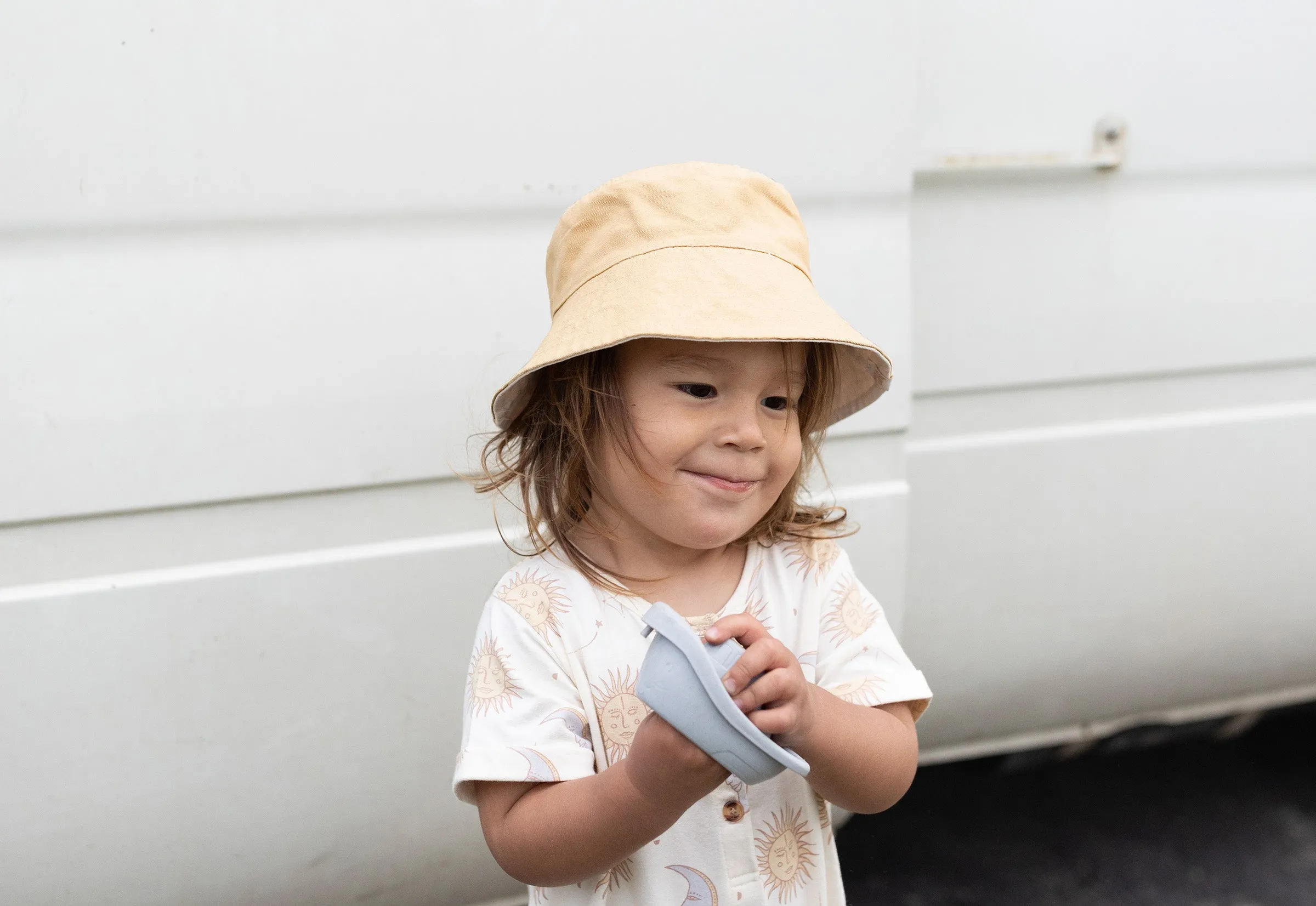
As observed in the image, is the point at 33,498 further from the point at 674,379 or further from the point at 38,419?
the point at 674,379

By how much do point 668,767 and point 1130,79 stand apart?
5.08 ft

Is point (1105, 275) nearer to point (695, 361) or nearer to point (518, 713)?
point (695, 361)

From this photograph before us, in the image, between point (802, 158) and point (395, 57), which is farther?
point (802, 158)

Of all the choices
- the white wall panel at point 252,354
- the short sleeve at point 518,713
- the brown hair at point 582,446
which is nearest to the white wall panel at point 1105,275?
→ the brown hair at point 582,446

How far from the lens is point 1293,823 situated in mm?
2258

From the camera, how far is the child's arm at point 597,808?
981 mm

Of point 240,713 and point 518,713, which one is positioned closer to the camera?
point 518,713

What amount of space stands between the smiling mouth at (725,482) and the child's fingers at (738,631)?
18cm

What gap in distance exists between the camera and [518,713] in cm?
111

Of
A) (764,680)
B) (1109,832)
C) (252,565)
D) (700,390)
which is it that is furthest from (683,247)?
(1109,832)

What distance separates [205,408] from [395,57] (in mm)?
526

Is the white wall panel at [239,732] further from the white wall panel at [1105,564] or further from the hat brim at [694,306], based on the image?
the white wall panel at [1105,564]

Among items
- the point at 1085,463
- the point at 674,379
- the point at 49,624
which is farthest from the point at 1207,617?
the point at 49,624

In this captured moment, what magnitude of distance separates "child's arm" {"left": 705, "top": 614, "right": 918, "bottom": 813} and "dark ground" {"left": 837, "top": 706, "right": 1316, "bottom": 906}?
3.30 ft
